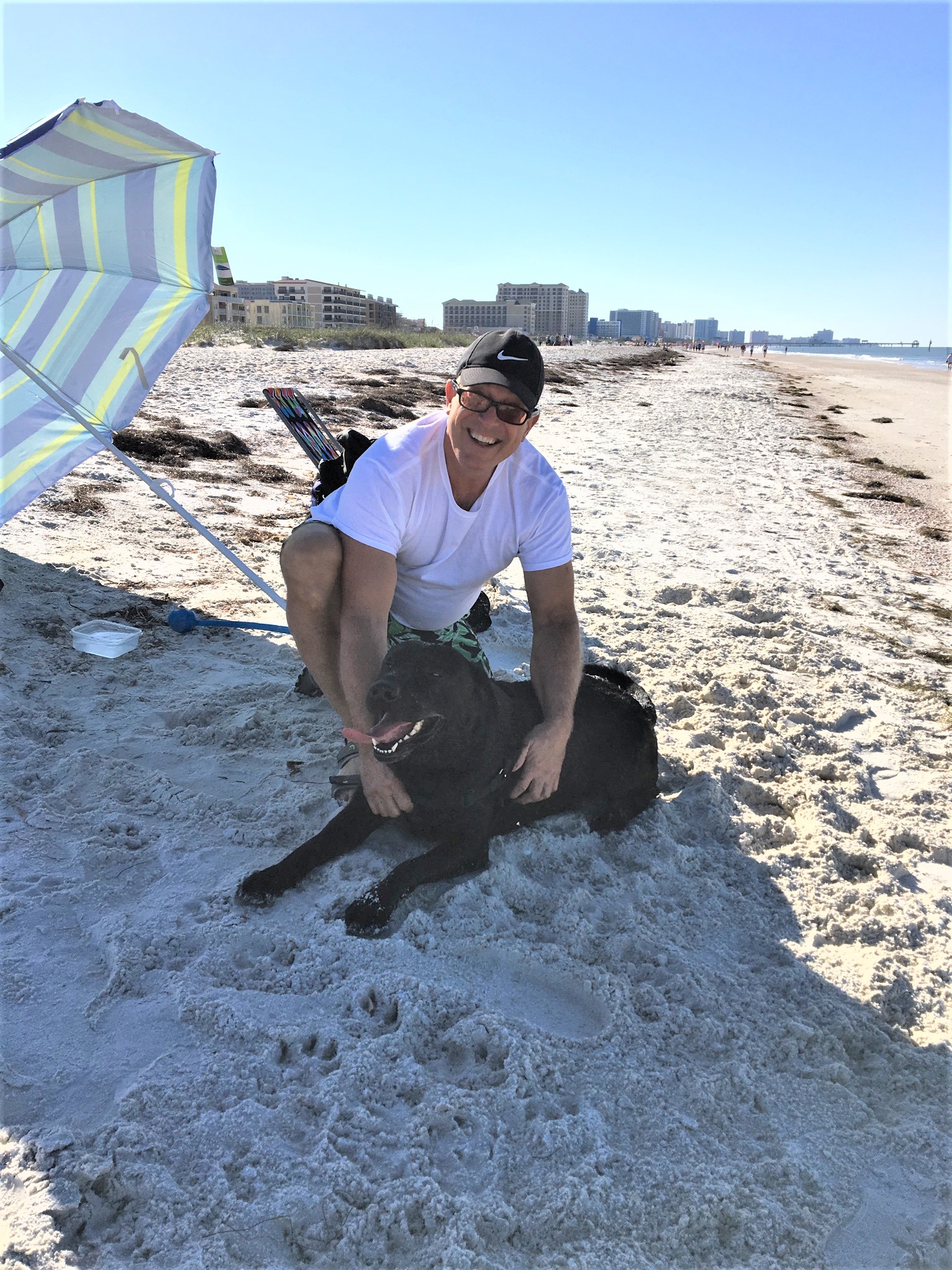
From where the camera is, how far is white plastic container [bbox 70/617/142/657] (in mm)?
3424

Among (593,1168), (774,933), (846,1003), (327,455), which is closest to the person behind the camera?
(593,1168)

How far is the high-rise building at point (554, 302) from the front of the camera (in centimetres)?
14775

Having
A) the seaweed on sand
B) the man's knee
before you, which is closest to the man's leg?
the man's knee

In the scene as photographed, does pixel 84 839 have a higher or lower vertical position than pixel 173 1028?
higher

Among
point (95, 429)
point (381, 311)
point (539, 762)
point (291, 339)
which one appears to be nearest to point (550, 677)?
point (539, 762)

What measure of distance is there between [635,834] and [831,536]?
4370 millimetres

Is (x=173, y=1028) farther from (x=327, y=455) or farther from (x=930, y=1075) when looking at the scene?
(x=327, y=455)

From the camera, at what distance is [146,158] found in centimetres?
320

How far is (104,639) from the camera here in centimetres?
346

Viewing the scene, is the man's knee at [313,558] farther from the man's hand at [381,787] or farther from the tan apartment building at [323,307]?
the tan apartment building at [323,307]

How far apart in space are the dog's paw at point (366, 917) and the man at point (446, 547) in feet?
0.78

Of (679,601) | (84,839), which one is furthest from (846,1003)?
(679,601)

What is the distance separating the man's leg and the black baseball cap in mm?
619

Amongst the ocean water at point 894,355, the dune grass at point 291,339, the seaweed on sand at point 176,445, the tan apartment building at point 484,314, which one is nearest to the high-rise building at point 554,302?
the tan apartment building at point 484,314
